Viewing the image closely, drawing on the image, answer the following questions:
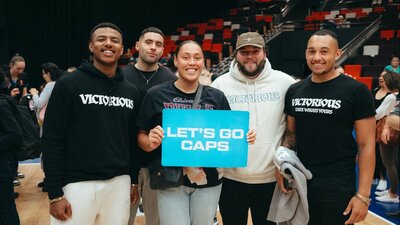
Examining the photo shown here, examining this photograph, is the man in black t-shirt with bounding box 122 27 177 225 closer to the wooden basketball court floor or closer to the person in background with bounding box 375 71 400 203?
the wooden basketball court floor

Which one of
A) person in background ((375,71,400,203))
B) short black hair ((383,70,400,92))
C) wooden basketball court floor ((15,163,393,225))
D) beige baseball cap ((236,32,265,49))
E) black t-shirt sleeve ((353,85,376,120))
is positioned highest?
beige baseball cap ((236,32,265,49))

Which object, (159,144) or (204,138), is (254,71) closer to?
(204,138)

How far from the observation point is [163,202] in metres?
2.19

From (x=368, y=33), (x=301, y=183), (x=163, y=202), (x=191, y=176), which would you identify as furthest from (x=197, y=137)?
(x=368, y=33)

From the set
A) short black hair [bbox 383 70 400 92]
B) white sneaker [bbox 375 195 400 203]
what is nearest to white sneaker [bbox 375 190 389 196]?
white sneaker [bbox 375 195 400 203]

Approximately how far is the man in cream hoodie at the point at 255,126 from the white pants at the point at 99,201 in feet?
2.24

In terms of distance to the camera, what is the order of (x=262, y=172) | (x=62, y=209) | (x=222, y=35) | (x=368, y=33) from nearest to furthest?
(x=62, y=209), (x=262, y=172), (x=368, y=33), (x=222, y=35)

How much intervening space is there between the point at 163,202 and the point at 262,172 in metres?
0.67

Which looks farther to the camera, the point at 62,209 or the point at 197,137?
the point at 197,137

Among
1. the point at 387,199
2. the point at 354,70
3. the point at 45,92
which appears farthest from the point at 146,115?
the point at 354,70

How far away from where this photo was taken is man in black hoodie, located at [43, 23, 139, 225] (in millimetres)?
2031

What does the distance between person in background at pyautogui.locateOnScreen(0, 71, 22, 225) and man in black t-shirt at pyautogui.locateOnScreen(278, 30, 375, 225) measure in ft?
6.47

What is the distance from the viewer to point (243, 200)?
2502mm

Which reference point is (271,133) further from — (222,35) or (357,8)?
(357,8)
